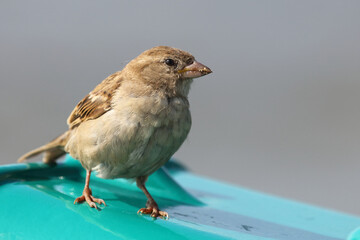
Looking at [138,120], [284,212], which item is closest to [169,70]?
[138,120]

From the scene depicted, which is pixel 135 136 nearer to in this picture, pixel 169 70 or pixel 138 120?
pixel 138 120

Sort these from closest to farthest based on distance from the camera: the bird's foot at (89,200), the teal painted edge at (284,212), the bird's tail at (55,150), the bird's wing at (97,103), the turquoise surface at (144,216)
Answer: the turquoise surface at (144,216)
the bird's foot at (89,200)
the bird's wing at (97,103)
the teal painted edge at (284,212)
the bird's tail at (55,150)

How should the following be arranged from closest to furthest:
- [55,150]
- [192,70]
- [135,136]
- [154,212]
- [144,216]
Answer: [144,216], [154,212], [135,136], [192,70], [55,150]

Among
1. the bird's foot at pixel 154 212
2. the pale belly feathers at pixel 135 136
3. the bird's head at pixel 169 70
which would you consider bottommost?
the bird's foot at pixel 154 212

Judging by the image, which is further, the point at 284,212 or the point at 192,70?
the point at 284,212

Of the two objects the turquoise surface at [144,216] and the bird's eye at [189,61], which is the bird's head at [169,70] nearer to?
the bird's eye at [189,61]

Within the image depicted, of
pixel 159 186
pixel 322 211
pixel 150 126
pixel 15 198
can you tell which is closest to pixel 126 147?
pixel 150 126

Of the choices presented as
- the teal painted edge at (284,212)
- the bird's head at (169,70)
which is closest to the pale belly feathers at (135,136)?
the bird's head at (169,70)
